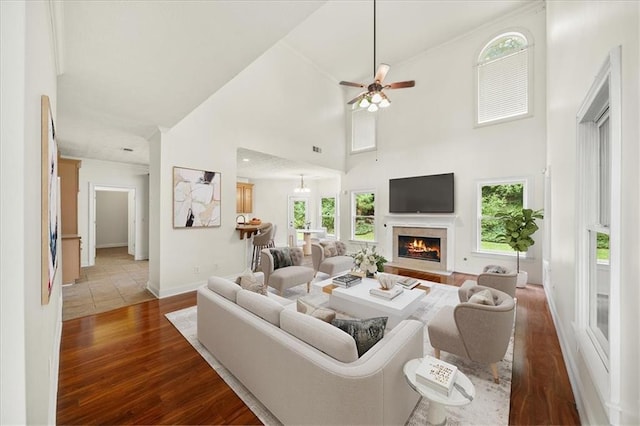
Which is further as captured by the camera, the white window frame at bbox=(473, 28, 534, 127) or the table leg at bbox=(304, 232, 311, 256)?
the table leg at bbox=(304, 232, 311, 256)

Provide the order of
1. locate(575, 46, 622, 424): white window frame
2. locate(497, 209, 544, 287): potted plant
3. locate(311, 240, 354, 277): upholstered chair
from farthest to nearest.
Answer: locate(311, 240, 354, 277): upholstered chair → locate(497, 209, 544, 287): potted plant → locate(575, 46, 622, 424): white window frame

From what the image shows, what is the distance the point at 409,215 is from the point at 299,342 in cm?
542

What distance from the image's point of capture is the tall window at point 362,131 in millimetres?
7254

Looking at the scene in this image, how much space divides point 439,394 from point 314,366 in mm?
706

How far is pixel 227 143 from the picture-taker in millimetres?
4758

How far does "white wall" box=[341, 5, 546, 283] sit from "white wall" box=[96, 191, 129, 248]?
9332 mm

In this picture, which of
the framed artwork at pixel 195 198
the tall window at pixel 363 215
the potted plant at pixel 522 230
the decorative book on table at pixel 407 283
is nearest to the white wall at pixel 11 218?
the decorative book on table at pixel 407 283

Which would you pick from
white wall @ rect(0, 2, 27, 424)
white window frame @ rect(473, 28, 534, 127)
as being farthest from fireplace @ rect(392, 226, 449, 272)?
white wall @ rect(0, 2, 27, 424)

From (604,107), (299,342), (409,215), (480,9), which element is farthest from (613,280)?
(480,9)

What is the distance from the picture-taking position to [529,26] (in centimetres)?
494

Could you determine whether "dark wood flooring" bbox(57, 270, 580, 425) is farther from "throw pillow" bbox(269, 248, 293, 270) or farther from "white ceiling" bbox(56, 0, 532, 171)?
"white ceiling" bbox(56, 0, 532, 171)

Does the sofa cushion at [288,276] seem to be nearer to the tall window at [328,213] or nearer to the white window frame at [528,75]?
the white window frame at [528,75]

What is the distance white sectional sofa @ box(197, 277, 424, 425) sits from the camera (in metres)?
1.31

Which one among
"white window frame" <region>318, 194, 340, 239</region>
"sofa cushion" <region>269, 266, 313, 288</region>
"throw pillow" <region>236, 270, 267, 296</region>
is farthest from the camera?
"white window frame" <region>318, 194, 340, 239</region>
